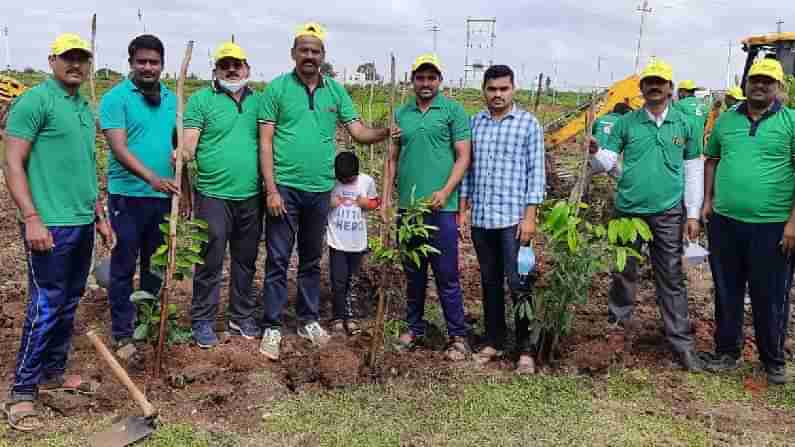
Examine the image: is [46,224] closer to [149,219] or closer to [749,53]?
[149,219]

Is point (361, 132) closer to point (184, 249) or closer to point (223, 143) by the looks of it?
point (223, 143)

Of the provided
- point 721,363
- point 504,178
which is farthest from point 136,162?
point 721,363

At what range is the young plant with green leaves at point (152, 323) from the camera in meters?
3.70

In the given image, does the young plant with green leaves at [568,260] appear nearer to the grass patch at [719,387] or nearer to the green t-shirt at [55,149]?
the grass patch at [719,387]

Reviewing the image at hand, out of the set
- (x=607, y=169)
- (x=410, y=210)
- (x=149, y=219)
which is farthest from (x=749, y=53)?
(x=149, y=219)

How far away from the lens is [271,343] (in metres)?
4.12

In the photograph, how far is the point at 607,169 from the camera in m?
4.21

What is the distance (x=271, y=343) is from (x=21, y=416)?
4.47 feet

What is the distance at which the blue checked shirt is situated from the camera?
12.6 feet

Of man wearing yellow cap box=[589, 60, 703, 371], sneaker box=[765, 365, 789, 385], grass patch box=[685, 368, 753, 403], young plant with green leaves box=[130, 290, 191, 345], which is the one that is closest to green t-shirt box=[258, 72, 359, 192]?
young plant with green leaves box=[130, 290, 191, 345]

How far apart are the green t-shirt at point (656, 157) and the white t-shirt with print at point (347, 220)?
1.66 m

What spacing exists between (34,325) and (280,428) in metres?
1.29

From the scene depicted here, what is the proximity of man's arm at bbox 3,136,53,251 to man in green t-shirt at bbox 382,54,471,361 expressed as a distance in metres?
1.70

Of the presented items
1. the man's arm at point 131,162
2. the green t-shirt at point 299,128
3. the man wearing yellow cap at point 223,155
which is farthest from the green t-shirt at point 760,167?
the man's arm at point 131,162
